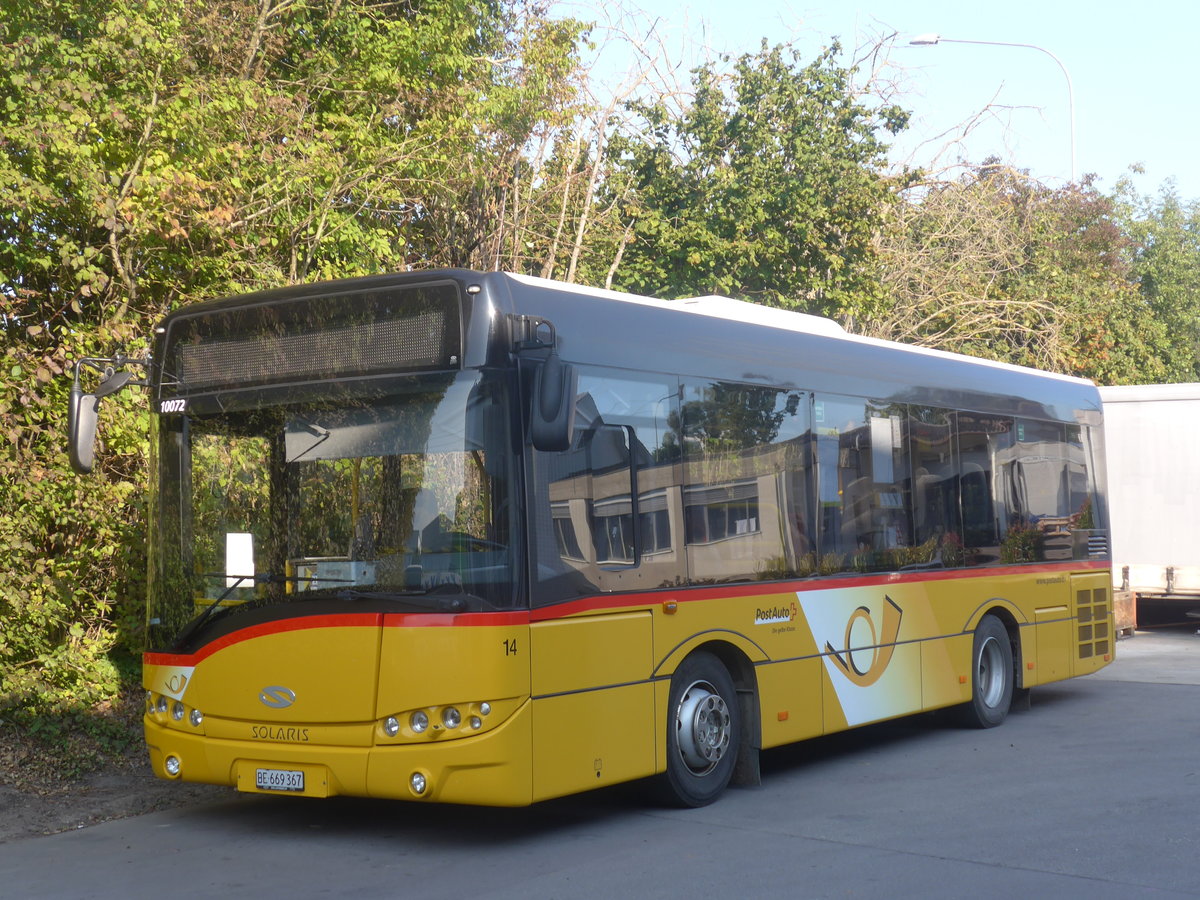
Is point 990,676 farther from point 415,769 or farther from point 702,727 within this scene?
point 415,769

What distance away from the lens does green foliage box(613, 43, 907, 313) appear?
66.3 ft

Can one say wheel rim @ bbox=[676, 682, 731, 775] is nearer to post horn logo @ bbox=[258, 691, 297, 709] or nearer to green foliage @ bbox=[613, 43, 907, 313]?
post horn logo @ bbox=[258, 691, 297, 709]

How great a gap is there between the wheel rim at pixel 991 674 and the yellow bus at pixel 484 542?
8.12ft

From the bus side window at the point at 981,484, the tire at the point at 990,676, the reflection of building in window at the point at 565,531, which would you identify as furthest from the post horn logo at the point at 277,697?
the tire at the point at 990,676

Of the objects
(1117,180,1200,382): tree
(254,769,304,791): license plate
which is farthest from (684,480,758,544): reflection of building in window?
(1117,180,1200,382): tree

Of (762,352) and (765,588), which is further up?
(762,352)

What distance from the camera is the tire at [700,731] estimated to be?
8.23m

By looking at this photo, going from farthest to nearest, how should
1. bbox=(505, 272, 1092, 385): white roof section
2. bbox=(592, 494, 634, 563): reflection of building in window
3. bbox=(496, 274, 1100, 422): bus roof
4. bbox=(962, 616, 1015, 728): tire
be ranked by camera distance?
bbox=(962, 616, 1015, 728): tire → bbox=(505, 272, 1092, 385): white roof section → bbox=(496, 274, 1100, 422): bus roof → bbox=(592, 494, 634, 563): reflection of building in window

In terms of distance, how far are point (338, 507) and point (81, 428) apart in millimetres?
1622

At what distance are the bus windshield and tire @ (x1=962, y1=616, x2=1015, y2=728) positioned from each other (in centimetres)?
596

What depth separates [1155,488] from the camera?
757 inches

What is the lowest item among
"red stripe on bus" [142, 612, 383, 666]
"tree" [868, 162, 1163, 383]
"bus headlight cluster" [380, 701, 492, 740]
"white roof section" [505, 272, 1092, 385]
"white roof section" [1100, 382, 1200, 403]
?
"bus headlight cluster" [380, 701, 492, 740]

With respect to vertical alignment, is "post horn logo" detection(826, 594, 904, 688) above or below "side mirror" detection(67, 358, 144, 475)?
below

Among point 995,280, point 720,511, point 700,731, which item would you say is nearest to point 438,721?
point 700,731
